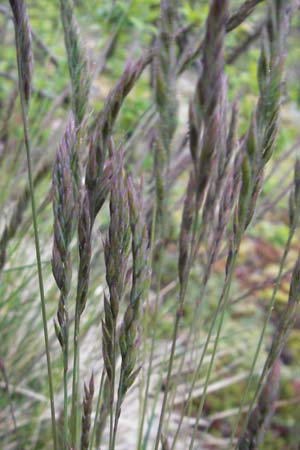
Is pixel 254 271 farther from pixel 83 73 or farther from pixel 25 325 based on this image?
pixel 83 73

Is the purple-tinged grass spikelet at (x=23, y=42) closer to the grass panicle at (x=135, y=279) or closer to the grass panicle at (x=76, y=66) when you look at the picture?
the grass panicle at (x=76, y=66)

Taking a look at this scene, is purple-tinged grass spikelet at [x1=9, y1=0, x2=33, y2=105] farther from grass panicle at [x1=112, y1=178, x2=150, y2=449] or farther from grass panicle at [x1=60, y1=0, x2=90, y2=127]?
grass panicle at [x1=112, y1=178, x2=150, y2=449]

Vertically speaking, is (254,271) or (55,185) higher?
(254,271)

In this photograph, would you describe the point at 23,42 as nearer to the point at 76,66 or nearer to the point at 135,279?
the point at 76,66

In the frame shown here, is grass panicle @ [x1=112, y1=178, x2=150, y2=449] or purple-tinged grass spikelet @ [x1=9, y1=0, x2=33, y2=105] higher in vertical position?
purple-tinged grass spikelet @ [x1=9, y1=0, x2=33, y2=105]

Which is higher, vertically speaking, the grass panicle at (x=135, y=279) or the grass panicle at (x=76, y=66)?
the grass panicle at (x=76, y=66)

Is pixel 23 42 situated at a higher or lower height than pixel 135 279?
higher

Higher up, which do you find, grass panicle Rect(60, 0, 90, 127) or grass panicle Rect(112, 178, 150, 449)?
grass panicle Rect(60, 0, 90, 127)

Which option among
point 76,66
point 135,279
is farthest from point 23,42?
point 135,279

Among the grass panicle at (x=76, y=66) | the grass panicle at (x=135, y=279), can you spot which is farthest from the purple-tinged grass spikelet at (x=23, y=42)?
the grass panicle at (x=135, y=279)

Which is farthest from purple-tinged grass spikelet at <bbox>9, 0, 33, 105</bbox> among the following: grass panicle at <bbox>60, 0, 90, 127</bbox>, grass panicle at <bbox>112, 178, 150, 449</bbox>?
grass panicle at <bbox>112, 178, 150, 449</bbox>

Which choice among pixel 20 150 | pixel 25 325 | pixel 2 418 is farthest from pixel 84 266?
pixel 20 150
